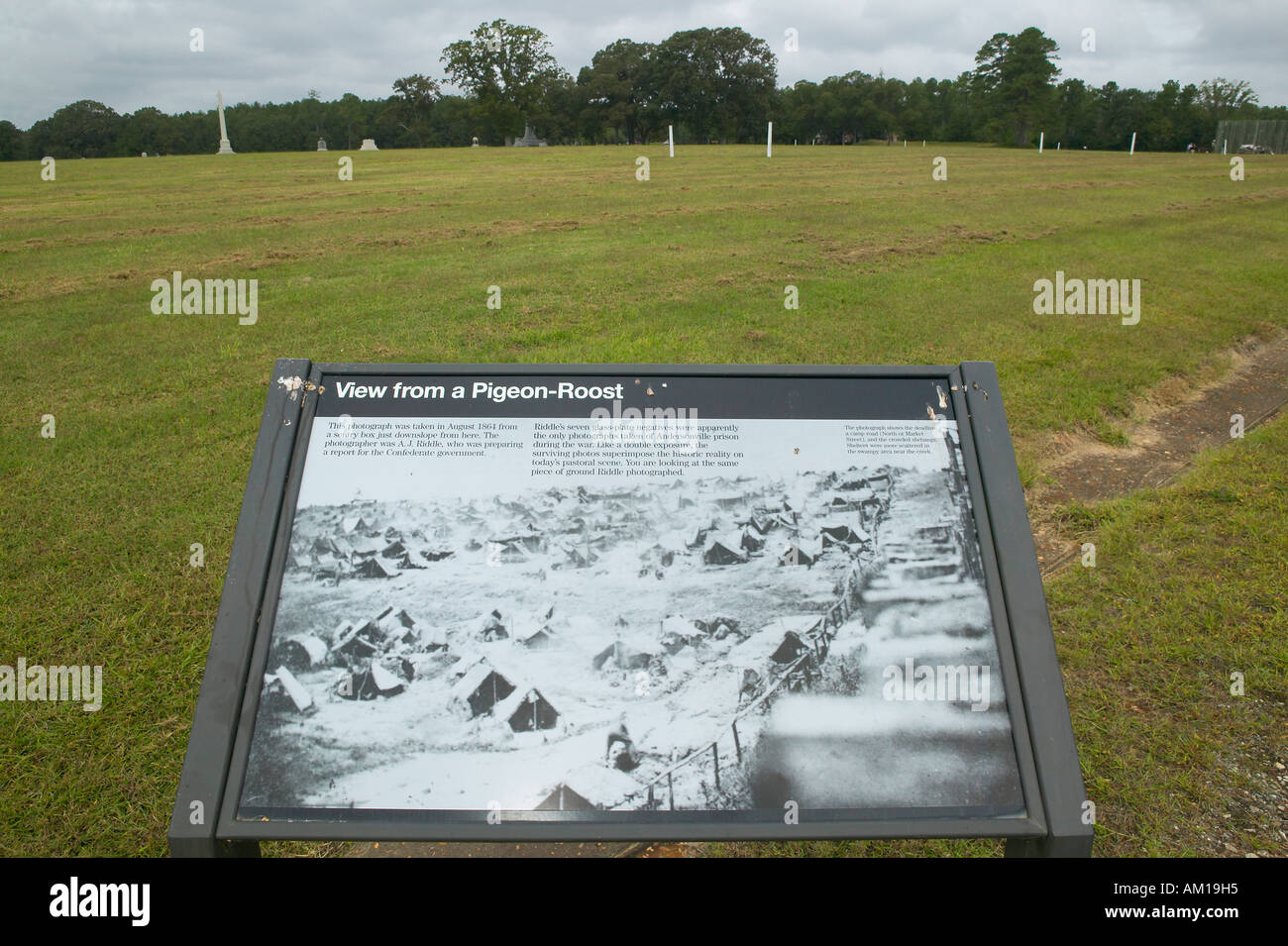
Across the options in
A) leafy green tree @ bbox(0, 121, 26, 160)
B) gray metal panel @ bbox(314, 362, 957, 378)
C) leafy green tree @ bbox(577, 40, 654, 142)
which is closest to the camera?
gray metal panel @ bbox(314, 362, 957, 378)

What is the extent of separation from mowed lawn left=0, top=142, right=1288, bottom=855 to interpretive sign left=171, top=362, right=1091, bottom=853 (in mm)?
1221

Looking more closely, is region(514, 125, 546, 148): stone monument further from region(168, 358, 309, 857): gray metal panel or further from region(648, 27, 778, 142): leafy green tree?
region(168, 358, 309, 857): gray metal panel

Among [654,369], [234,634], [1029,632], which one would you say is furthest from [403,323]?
[1029,632]

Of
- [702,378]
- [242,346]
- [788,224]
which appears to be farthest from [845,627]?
[788,224]

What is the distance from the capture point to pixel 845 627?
246cm

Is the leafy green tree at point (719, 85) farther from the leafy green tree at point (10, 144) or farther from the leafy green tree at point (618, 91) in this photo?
the leafy green tree at point (10, 144)

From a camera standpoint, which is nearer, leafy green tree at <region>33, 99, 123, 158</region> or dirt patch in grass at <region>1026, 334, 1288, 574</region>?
dirt patch in grass at <region>1026, 334, 1288, 574</region>

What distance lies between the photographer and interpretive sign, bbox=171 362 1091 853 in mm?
2250

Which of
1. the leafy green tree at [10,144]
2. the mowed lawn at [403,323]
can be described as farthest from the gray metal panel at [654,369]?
the leafy green tree at [10,144]

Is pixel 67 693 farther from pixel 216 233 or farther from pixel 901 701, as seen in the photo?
pixel 216 233

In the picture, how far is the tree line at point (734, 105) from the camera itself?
7231 cm

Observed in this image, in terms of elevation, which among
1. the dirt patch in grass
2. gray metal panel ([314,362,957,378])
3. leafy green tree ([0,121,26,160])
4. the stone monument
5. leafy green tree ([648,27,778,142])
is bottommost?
the dirt patch in grass

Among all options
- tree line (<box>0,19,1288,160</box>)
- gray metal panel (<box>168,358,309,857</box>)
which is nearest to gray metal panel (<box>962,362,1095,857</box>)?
gray metal panel (<box>168,358,309,857</box>)

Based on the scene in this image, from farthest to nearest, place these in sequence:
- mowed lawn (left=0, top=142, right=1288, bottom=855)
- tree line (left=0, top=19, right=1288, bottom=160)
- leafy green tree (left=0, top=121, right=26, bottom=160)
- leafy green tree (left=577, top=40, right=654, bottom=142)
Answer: leafy green tree (left=577, top=40, right=654, bottom=142)
tree line (left=0, top=19, right=1288, bottom=160)
leafy green tree (left=0, top=121, right=26, bottom=160)
mowed lawn (left=0, top=142, right=1288, bottom=855)
